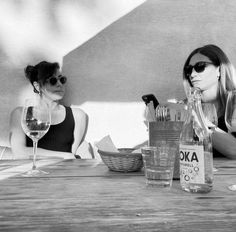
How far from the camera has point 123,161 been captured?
926 mm

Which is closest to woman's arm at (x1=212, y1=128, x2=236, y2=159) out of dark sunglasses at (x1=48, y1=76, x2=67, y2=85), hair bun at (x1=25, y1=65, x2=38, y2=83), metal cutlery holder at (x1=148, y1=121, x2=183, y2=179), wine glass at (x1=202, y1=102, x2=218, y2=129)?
wine glass at (x1=202, y1=102, x2=218, y2=129)

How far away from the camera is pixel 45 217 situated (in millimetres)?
497

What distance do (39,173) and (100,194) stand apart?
0.33 m

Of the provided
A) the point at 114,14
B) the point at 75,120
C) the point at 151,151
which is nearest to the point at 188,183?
the point at 151,151

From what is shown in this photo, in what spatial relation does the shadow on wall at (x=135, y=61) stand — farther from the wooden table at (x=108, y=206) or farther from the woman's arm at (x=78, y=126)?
the wooden table at (x=108, y=206)

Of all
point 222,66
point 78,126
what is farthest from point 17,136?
point 222,66

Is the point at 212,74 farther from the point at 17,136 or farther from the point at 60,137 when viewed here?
the point at 17,136

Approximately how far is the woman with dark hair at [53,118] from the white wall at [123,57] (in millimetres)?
105

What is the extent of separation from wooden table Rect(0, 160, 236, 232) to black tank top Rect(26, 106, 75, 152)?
48.7 inches

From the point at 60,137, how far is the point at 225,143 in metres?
1.13

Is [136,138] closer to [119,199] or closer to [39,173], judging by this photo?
[39,173]

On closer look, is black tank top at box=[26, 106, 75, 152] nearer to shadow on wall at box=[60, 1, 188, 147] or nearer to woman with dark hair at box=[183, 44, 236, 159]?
shadow on wall at box=[60, 1, 188, 147]

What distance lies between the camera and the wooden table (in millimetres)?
461

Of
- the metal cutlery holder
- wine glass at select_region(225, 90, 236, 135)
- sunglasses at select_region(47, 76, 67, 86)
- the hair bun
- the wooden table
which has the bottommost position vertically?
the wooden table
